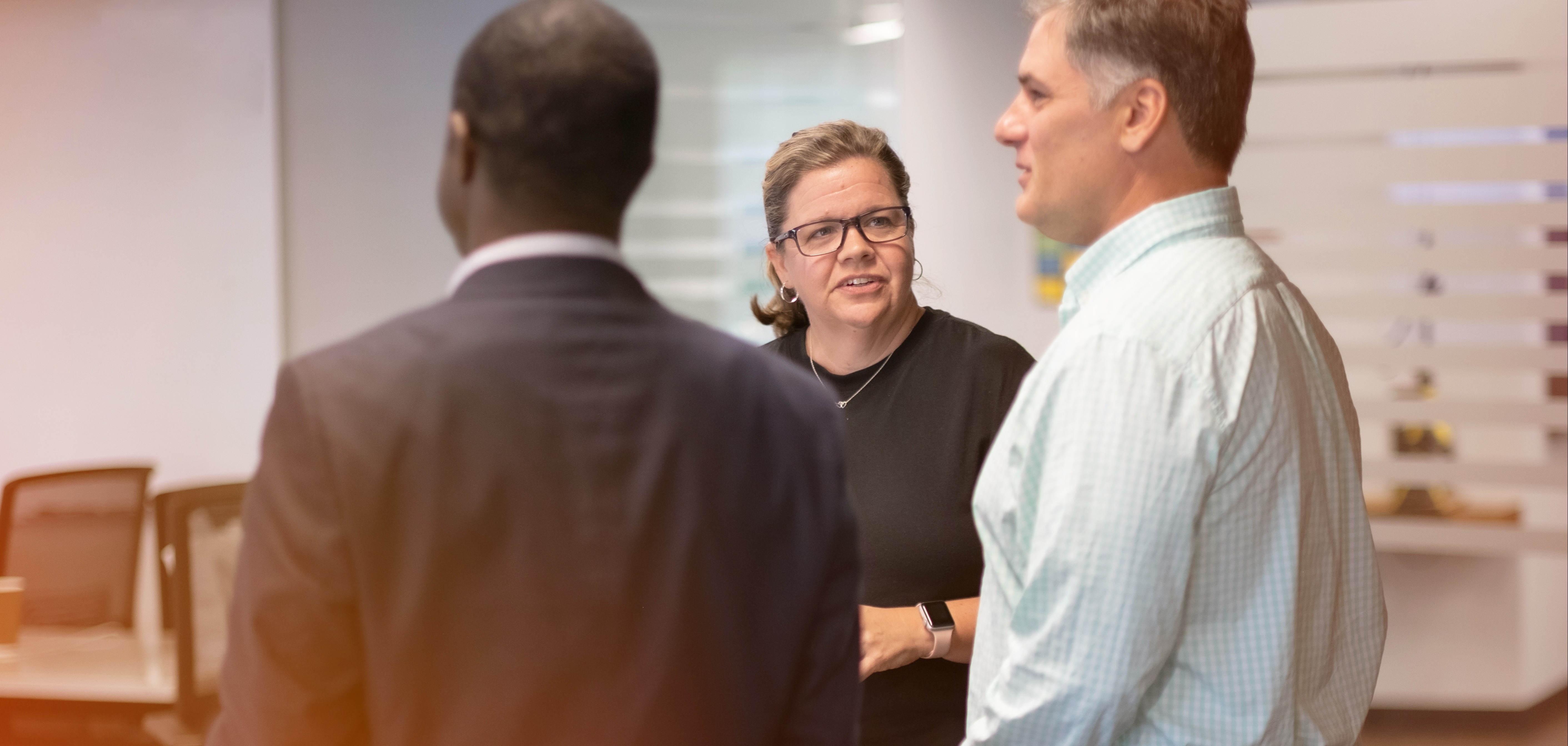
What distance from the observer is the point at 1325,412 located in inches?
40.9

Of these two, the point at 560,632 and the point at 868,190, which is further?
the point at 868,190

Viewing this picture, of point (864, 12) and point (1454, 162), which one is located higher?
point (864, 12)

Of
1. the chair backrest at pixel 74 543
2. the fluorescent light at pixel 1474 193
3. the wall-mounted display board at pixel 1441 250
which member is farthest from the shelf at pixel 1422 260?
the chair backrest at pixel 74 543

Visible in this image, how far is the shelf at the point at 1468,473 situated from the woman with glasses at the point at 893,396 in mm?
2168

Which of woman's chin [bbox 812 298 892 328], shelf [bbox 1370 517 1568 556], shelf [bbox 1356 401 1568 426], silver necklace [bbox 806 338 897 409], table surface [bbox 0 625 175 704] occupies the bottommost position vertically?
table surface [bbox 0 625 175 704]

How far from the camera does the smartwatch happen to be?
1.37 metres

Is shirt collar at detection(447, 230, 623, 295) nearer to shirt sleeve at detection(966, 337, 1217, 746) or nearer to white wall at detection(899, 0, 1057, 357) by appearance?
shirt sleeve at detection(966, 337, 1217, 746)

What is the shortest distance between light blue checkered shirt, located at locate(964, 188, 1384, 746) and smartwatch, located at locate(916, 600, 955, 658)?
0.32 m

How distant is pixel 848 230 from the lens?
156 centimetres

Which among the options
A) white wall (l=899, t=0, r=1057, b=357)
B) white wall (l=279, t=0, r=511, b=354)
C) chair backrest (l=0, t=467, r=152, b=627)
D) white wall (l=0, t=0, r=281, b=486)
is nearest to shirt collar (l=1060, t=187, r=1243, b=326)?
white wall (l=899, t=0, r=1057, b=357)

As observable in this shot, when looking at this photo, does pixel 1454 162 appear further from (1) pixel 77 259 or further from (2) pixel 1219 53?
(1) pixel 77 259

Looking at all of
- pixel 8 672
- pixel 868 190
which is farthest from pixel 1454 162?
pixel 8 672

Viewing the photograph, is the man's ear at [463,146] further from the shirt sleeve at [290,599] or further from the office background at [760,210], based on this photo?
the office background at [760,210]

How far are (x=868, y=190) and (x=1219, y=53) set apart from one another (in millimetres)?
619
